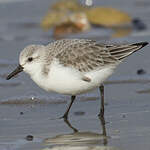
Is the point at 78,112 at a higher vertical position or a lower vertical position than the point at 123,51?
lower

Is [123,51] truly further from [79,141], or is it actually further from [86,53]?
[79,141]

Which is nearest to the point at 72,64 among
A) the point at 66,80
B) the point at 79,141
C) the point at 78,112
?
the point at 66,80

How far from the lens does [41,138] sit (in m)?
6.62

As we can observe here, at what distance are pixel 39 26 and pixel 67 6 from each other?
77 cm

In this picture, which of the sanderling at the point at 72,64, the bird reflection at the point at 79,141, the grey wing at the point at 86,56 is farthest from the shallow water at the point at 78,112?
the grey wing at the point at 86,56

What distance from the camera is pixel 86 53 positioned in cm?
761

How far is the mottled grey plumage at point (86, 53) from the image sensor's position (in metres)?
7.46

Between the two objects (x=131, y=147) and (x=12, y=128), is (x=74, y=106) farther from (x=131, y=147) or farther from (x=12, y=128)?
(x=131, y=147)

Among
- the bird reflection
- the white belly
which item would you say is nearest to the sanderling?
the white belly

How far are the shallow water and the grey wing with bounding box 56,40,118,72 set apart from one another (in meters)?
0.58

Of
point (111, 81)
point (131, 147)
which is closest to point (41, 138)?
point (131, 147)

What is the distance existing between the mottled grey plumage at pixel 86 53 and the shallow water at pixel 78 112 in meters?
0.59

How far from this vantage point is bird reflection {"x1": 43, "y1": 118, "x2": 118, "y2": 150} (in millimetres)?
6281

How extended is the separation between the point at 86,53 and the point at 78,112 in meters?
0.74
